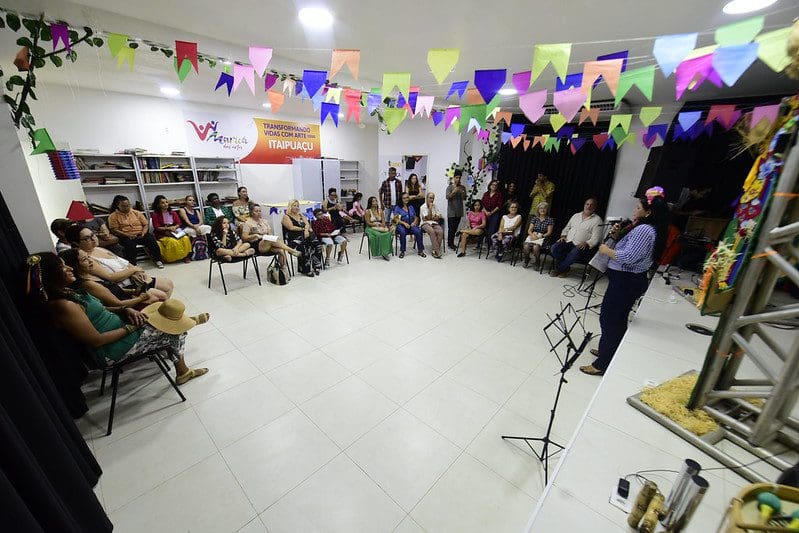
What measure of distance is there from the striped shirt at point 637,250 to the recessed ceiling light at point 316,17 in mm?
2866

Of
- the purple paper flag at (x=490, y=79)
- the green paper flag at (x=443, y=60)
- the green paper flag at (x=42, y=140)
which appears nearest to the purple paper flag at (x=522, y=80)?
the purple paper flag at (x=490, y=79)

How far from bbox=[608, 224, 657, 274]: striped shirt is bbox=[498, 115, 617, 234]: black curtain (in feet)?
13.2

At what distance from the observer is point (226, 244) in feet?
13.5

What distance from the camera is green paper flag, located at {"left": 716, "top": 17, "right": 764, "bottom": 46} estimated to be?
5.06ft

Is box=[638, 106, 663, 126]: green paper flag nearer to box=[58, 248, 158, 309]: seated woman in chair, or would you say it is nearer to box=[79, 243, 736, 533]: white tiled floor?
box=[79, 243, 736, 533]: white tiled floor

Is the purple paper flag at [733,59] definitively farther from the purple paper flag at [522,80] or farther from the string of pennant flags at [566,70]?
the purple paper flag at [522,80]

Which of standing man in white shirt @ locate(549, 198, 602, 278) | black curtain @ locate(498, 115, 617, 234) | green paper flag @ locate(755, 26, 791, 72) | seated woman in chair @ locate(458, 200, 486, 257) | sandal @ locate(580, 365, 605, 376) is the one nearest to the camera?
green paper flag @ locate(755, 26, 791, 72)

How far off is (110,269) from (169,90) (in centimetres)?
401

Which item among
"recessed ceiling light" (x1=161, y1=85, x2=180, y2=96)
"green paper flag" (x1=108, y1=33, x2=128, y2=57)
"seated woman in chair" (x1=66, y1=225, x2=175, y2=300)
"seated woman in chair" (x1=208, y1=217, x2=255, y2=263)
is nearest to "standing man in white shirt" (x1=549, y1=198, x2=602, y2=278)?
"seated woman in chair" (x1=208, y1=217, x2=255, y2=263)

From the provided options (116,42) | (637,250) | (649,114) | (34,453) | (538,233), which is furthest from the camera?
(538,233)

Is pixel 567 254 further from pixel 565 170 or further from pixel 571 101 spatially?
pixel 571 101

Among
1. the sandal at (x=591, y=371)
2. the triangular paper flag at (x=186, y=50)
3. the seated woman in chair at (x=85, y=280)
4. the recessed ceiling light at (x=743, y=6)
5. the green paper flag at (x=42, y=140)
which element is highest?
the recessed ceiling light at (x=743, y=6)

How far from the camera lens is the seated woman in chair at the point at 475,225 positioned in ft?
18.9

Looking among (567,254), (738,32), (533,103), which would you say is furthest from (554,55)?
(567,254)
